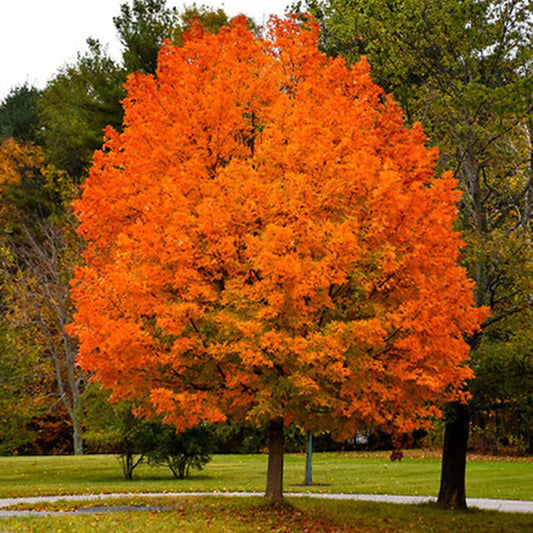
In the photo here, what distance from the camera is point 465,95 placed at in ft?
52.7

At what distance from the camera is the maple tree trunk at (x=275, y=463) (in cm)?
1509

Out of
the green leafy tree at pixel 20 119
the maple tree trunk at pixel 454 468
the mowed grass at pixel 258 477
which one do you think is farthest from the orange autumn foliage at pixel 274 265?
the green leafy tree at pixel 20 119

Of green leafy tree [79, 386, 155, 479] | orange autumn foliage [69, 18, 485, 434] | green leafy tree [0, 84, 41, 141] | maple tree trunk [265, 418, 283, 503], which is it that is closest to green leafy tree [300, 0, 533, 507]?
orange autumn foliage [69, 18, 485, 434]

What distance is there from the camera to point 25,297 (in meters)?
39.4

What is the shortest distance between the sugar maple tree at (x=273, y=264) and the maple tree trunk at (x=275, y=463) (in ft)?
5.08

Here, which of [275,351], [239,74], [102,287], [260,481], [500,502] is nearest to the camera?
[275,351]

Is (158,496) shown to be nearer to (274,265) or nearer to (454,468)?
(454,468)

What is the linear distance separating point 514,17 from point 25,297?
29.6 metres

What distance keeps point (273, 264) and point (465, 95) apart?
270 inches

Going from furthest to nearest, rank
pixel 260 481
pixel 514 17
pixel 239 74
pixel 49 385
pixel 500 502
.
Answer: pixel 49 385
pixel 260 481
pixel 500 502
pixel 514 17
pixel 239 74

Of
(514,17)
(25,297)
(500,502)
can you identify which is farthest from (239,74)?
(25,297)

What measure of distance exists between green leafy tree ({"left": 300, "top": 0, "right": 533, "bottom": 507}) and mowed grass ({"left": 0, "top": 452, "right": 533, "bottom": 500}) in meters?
6.97

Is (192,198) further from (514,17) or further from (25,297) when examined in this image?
(25,297)

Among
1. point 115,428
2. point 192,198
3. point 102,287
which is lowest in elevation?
point 115,428
